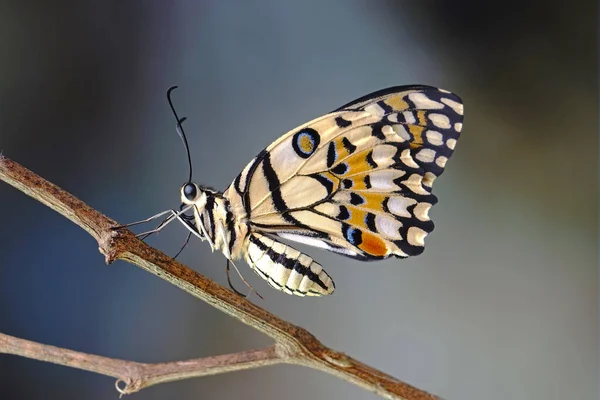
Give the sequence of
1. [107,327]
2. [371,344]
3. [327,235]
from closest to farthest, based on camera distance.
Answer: [327,235] < [107,327] < [371,344]

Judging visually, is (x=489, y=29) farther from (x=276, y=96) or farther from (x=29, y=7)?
(x=29, y=7)

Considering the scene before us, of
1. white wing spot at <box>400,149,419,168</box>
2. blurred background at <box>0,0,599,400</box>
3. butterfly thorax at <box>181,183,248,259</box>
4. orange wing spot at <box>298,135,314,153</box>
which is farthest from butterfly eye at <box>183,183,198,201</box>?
blurred background at <box>0,0,599,400</box>

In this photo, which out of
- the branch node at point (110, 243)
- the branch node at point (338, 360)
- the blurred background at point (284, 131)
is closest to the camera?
the branch node at point (110, 243)

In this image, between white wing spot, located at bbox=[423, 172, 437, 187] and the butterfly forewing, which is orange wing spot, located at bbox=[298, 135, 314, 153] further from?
white wing spot, located at bbox=[423, 172, 437, 187]

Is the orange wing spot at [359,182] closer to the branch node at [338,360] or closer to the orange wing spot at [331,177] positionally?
the orange wing spot at [331,177]

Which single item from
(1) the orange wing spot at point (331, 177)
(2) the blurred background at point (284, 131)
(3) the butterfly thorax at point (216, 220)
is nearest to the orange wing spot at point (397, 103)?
(1) the orange wing spot at point (331, 177)

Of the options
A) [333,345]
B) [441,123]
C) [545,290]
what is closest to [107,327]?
[333,345]

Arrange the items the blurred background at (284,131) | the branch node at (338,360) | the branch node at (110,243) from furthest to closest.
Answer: the blurred background at (284,131)
the branch node at (338,360)
the branch node at (110,243)
